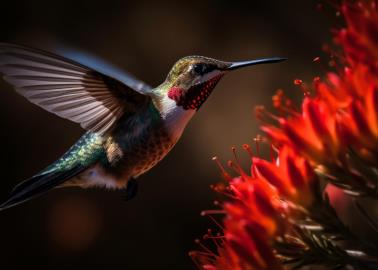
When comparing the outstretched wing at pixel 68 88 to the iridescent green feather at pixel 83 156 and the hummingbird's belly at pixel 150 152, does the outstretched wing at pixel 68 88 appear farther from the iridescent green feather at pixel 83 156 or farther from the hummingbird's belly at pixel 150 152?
the hummingbird's belly at pixel 150 152

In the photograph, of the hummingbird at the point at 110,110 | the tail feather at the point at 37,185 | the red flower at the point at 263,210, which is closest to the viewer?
the red flower at the point at 263,210

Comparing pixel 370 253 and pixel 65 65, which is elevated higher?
pixel 65 65

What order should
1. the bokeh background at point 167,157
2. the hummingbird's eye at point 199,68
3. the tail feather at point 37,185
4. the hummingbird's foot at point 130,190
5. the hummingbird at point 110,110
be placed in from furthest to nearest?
the bokeh background at point 167,157 < the hummingbird's foot at point 130,190 < the tail feather at point 37,185 < the hummingbird's eye at point 199,68 < the hummingbird at point 110,110

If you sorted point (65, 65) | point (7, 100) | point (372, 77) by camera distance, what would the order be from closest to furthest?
point (372, 77), point (65, 65), point (7, 100)

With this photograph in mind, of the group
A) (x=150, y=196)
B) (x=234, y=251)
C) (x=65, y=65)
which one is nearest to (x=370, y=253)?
(x=234, y=251)

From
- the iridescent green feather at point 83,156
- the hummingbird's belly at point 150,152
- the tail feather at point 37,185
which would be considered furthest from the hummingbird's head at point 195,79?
the tail feather at point 37,185

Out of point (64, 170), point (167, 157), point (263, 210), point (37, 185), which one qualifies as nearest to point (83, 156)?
point (64, 170)

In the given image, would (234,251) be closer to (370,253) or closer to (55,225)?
(370,253)

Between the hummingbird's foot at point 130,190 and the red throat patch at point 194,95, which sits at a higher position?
the red throat patch at point 194,95
